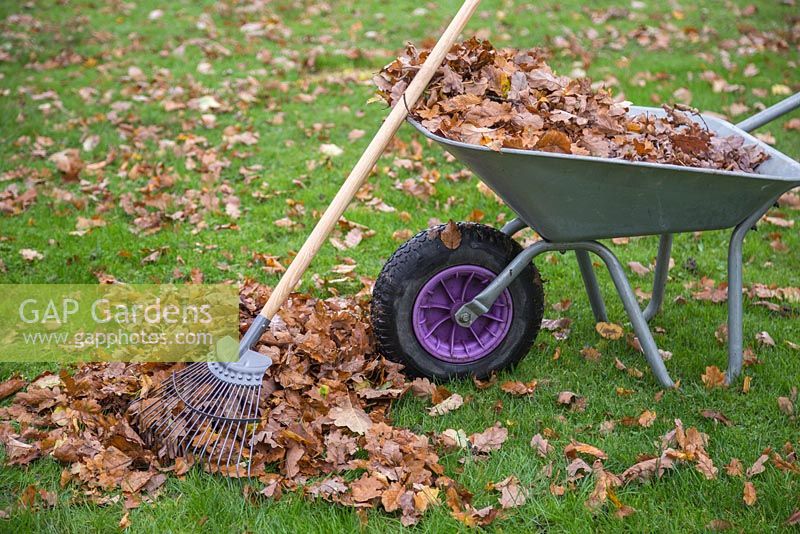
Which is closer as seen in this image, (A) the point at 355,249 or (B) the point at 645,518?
(B) the point at 645,518

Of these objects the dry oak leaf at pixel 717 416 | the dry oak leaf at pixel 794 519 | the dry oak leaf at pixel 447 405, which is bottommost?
the dry oak leaf at pixel 447 405

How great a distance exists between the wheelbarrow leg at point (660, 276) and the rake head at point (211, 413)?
1891mm

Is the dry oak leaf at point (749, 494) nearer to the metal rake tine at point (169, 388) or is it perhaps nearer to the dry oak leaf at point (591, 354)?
the dry oak leaf at point (591, 354)

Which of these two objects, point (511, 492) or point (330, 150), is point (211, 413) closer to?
point (511, 492)

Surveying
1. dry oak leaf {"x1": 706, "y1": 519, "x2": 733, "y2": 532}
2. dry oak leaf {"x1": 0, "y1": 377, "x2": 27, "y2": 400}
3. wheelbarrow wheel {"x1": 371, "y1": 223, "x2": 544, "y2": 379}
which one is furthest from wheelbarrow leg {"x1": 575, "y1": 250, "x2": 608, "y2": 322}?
dry oak leaf {"x1": 0, "y1": 377, "x2": 27, "y2": 400}

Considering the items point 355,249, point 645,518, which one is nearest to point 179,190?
point 355,249

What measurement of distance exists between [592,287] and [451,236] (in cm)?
92

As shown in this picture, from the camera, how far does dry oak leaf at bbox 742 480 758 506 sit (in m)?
2.65

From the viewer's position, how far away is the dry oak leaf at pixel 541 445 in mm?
2938

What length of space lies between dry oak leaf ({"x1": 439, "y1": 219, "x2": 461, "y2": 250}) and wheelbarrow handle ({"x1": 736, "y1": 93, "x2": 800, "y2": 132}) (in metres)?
1.33

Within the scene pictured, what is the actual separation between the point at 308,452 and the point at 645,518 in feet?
3.90

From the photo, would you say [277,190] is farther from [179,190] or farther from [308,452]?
[308,452]

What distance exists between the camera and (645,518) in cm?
260

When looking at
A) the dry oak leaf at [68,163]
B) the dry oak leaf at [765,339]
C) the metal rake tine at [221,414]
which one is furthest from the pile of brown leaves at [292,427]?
the dry oak leaf at [68,163]
